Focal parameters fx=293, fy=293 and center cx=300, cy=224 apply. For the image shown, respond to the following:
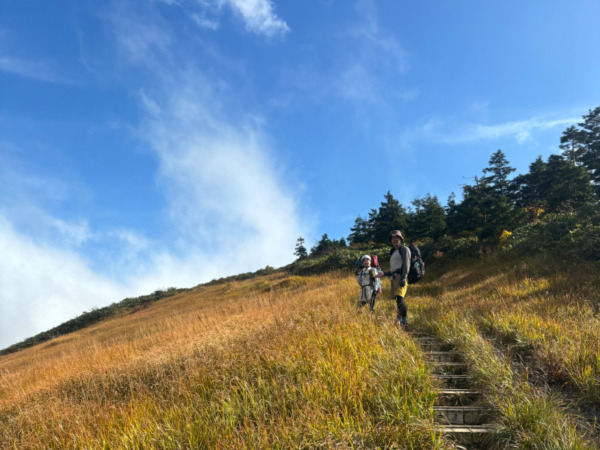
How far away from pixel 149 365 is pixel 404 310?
5.95 meters

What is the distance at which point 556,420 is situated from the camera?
2.77 m

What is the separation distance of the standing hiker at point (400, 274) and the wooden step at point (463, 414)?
310cm

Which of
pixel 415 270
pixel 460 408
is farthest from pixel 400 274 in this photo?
pixel 460 408

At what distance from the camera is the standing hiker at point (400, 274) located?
6.62m

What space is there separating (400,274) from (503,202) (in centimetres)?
2410

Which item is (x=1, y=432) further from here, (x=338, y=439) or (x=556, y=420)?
(x=556, y=420)

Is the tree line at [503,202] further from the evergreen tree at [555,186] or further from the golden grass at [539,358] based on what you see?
the golden grass at [539,358]

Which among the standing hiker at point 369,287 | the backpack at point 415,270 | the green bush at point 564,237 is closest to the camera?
the backpack at point 415,270

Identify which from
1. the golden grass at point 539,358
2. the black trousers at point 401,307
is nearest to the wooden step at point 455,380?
the golden grass at point 539,358

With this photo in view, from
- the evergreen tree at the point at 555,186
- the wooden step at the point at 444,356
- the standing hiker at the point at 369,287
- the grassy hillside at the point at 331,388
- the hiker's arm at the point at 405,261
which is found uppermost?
the evergreen tree at the point at 555,186

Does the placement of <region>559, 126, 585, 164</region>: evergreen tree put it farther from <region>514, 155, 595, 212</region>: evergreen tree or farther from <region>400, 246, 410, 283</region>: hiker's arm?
<region>400, 246, 410, 283</region>: hiker's arm

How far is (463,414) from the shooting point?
128 inches

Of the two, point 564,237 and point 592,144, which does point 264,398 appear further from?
point 592,144

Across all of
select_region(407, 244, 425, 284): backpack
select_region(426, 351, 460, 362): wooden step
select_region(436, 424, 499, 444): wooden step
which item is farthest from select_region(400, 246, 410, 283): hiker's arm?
select_region(436, 424, 499, 444): wooden step
